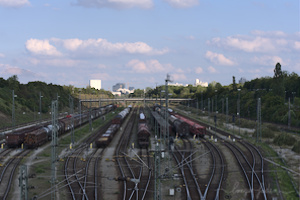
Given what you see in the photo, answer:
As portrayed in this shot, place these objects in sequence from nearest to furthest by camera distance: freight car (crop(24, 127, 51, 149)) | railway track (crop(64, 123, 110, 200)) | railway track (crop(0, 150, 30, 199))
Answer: railway track (crop(64, 123, 110, 200))
railway track (crop(0, 150, 30, 199))
freight car (crop(24, 127, 51, 149))

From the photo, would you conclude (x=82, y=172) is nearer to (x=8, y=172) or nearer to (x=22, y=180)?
(x=8, y=172)

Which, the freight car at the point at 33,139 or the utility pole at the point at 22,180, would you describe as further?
the freight car at the point at 33,139

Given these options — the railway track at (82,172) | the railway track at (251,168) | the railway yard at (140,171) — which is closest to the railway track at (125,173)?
the railway yard at (140,171)

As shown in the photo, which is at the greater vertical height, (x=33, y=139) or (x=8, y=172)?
(x=33, y=139)

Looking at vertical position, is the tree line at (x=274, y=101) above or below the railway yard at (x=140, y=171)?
above

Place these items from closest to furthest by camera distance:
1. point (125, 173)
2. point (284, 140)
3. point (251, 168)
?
1. point (125, 173)
2. point (251, 168)
3. point (284, 140)

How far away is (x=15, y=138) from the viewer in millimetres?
49281

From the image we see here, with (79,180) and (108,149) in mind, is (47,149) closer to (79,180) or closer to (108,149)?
(108,149)

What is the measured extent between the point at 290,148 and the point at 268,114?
49.3 m

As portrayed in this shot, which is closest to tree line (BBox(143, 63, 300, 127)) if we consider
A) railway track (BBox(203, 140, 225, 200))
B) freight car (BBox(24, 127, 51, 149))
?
railway track (BBox(203, 140, 225, 200))

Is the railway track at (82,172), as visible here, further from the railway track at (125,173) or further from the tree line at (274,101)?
the tree line at (274,101)

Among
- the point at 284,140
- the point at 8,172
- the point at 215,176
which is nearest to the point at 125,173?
the point at 215,176

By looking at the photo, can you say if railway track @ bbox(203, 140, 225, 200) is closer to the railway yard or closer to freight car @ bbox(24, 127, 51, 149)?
the railway yard

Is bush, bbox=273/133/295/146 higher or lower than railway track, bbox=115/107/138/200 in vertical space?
higher
